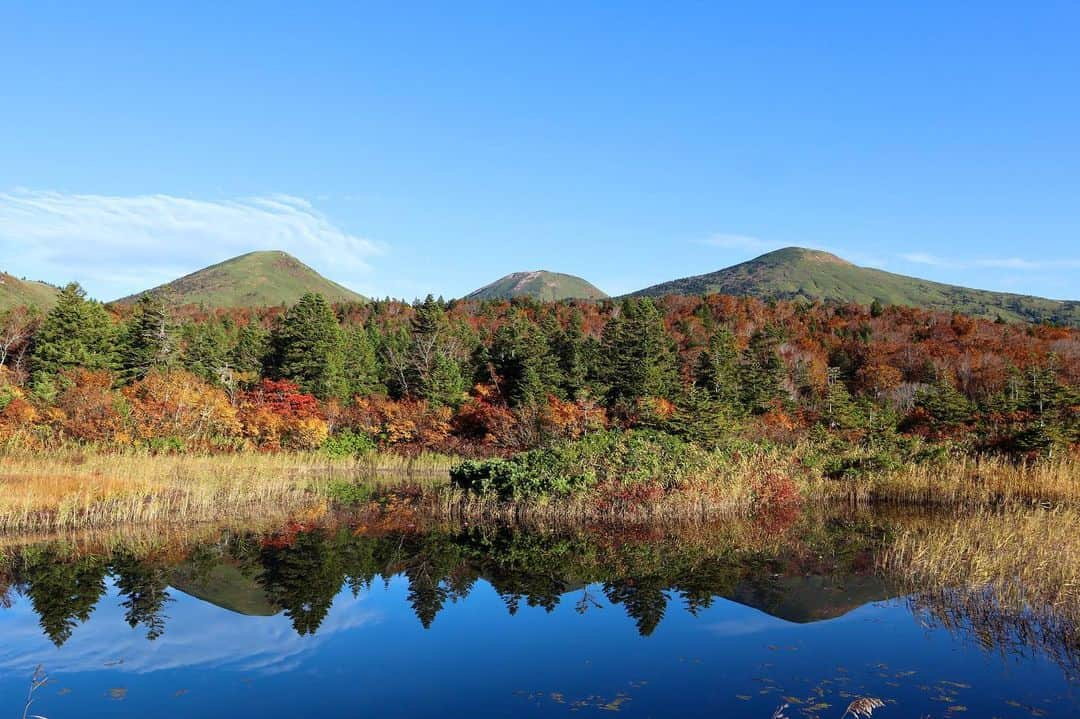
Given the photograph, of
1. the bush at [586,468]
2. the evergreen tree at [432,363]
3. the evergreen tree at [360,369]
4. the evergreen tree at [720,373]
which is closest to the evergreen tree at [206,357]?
the evergreen tree at [360,369]

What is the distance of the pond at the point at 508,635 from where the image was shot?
904 centimetres

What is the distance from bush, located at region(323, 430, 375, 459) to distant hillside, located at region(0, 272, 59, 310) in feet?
270

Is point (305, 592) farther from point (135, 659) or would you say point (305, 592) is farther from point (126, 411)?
point (126, 411)

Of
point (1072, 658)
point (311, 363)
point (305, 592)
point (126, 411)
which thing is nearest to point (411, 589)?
point (305, 592)

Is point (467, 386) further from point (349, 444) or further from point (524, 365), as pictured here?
point (349, 444)

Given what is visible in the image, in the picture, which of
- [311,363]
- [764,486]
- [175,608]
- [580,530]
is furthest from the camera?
[311,363]

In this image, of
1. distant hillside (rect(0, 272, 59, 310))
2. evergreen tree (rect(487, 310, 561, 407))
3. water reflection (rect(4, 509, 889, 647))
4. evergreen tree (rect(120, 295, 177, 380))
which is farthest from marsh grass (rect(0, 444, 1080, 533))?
distant hillside (rect(0, 272, 59, 310))

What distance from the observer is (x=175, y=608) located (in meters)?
13.0

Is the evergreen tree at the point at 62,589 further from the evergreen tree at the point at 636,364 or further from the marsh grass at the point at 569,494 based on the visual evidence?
the evergreen tree at the point at 636,364

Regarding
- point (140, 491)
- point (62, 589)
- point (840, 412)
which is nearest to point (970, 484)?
point (840, 412)

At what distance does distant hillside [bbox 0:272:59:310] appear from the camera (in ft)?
347

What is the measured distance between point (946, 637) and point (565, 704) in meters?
5.92

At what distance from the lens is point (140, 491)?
20000 mm

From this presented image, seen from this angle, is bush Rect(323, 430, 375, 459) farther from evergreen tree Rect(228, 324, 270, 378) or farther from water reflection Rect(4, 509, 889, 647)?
water reflection Rect(4, 509, 889, 647)
